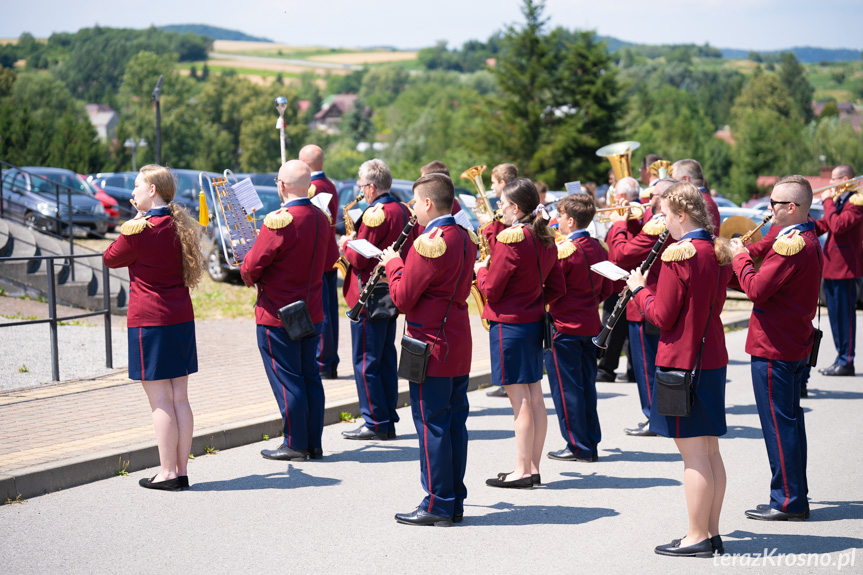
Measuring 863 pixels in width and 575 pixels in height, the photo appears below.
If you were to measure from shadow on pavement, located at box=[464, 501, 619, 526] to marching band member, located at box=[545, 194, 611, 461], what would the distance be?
112 centimetres

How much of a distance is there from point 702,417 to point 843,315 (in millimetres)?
6438

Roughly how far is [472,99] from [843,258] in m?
97.2

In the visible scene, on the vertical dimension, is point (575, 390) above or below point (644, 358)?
below

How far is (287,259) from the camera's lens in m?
6.29

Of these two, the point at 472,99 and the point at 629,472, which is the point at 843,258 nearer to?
the point at 629,472

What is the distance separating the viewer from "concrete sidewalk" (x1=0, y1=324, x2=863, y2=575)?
15.3 feet

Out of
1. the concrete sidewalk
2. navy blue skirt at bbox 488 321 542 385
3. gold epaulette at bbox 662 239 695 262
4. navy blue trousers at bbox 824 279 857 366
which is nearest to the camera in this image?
gold epaulette at bbox 662 239 695 262

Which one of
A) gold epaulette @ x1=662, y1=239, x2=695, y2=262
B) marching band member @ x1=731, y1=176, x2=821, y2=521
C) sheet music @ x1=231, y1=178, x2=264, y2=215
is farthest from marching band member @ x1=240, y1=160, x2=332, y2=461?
marching band member @ x1=731, y1=176, x2=821, y2=521

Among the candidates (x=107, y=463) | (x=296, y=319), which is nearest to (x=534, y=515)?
(x=296, y=319)

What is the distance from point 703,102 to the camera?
14612 cm

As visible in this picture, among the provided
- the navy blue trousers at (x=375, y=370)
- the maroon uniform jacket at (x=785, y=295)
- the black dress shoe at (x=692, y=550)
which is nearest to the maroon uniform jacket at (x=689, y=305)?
the maroon uniform jacket at (x=785, y=295)

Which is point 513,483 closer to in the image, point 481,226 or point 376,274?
point 376,274

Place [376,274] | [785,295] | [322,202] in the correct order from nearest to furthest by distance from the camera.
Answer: [785,295], [376,274], [322,202]

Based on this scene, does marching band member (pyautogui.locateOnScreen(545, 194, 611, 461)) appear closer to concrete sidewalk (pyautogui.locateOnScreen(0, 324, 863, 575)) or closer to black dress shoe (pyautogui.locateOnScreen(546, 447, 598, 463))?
black dress shoe (pyautogui.locateOnScreen(546, 447, 598, 463))
